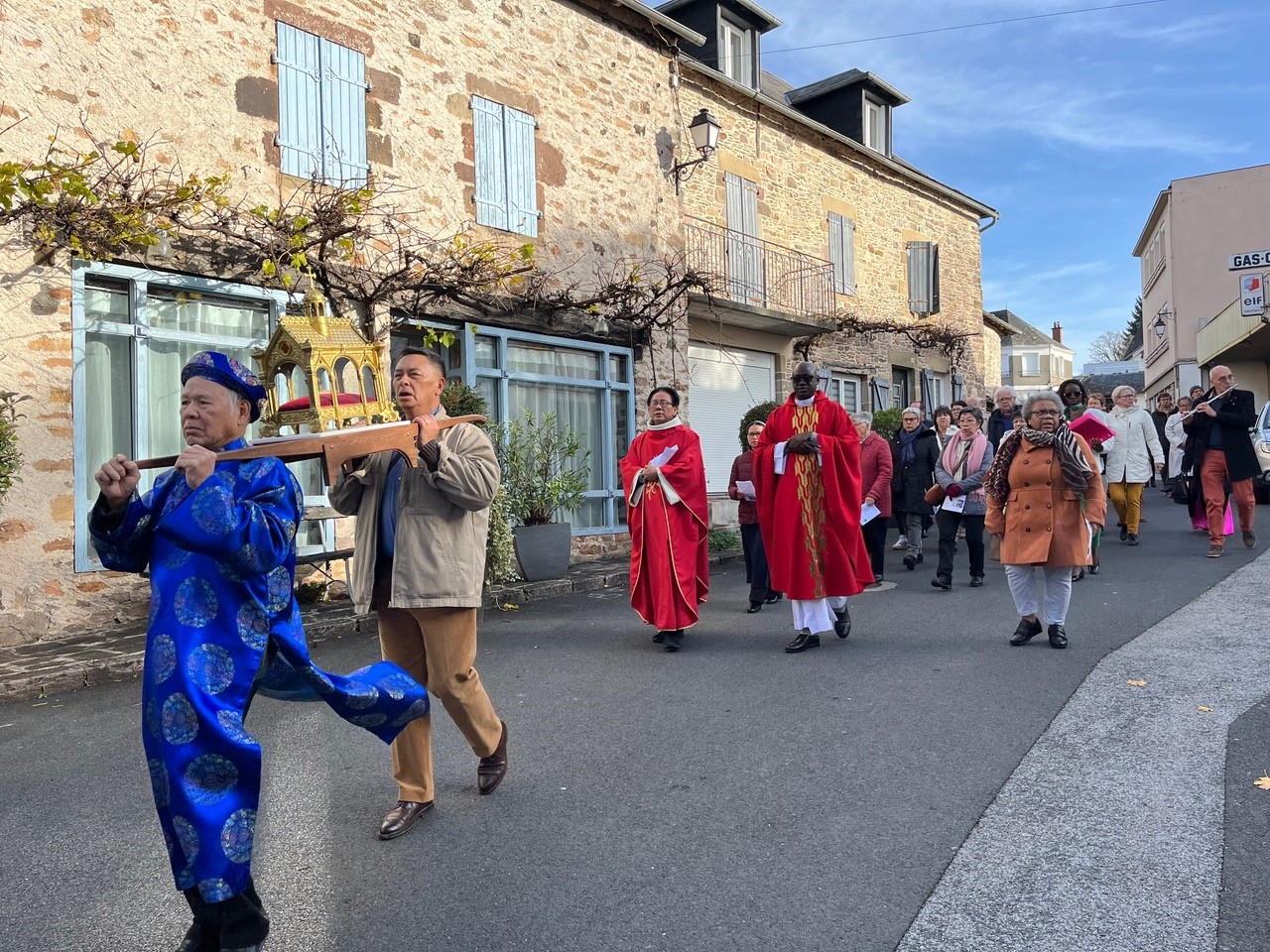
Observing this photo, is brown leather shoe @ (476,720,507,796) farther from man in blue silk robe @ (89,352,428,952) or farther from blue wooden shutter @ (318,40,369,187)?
blue wooden shutter @ (318,40,369,187)

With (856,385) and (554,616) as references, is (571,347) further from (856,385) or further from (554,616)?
(856,385)

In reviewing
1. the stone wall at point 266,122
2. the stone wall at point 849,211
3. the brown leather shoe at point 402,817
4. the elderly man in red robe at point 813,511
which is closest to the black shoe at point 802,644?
the elderly man in red robe at point 813,511

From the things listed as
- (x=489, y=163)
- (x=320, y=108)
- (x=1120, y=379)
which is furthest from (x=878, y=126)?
(x=1120, y=379)

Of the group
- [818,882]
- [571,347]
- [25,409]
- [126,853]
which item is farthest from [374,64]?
[818,882]

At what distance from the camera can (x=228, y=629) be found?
2.62 meters

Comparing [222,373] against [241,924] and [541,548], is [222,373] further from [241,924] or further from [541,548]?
[541,548]

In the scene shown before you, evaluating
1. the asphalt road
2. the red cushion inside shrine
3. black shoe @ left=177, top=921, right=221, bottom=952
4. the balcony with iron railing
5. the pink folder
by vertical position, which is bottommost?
the asphalt road

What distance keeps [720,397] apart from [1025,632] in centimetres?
1004

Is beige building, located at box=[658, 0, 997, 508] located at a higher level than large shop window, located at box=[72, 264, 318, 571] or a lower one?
higher

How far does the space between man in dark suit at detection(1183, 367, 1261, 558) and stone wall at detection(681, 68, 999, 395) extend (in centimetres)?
771

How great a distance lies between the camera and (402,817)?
3.63 metres

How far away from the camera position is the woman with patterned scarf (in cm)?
649

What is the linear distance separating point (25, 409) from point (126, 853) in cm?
511

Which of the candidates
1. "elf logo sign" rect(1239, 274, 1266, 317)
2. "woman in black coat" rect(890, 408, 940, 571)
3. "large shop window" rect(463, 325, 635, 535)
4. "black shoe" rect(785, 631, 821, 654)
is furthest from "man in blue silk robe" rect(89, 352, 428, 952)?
"elf logo sign" rect(1239, 274, 1266, 317)
